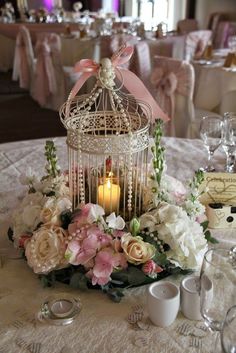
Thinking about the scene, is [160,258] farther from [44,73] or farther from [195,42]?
[44,73]

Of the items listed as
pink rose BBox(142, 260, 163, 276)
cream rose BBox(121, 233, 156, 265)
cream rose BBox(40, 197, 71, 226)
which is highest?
cream rose BBox(40, 197, 71, 226)

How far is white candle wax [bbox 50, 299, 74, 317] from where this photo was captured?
33.7 inches

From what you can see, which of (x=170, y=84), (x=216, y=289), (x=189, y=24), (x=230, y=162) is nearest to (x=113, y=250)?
(x=216, y=289)

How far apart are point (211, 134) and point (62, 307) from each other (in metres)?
0.93

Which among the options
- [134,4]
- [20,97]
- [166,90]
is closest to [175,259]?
[166,90]

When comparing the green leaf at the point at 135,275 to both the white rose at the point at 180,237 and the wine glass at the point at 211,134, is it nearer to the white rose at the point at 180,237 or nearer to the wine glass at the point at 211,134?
the white rose at the point at 180,237

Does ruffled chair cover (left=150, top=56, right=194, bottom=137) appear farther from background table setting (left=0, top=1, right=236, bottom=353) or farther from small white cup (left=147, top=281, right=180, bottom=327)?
small white cup (left=147, top=281, right=180, bottom=327)

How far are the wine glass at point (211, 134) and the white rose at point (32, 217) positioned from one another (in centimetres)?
72

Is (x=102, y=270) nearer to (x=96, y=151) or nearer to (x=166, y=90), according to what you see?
(x=96, y=151)

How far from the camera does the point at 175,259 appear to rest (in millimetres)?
912

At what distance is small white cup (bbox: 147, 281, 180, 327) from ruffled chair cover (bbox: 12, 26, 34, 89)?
5.19 meters

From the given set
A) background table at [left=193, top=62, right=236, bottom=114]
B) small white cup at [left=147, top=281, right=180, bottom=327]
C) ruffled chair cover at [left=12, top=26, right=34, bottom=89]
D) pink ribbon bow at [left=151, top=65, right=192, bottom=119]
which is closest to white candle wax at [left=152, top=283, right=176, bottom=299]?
small white cup at [left=147, top=281, right=180, bottom=327]

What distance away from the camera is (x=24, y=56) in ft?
18.8

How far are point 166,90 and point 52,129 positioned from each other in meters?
1.97
